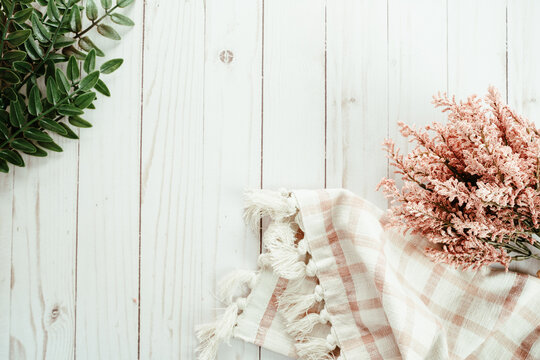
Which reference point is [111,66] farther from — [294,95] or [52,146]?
[294,95]

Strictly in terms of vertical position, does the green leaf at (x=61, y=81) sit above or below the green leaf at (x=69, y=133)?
above

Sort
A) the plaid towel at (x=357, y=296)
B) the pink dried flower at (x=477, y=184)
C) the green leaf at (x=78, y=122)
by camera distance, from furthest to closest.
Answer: the green leaf at (x=78, y=122) < the plaid towel at (x=357, y=296) < the pink dried flower at (x=477, y=184)

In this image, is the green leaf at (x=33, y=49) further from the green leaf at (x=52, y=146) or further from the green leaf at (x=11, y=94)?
the green leaf at (x=52, y=146)

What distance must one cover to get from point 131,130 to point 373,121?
57 cm

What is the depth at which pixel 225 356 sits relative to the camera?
0.93 m

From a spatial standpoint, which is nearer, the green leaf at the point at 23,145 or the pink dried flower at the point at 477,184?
the pink dried flower at the point at 477,184

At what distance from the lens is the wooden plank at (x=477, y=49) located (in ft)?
3.12

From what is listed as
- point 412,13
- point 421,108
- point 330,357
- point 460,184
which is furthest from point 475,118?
point 330,357

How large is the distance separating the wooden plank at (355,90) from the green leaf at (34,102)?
646mm

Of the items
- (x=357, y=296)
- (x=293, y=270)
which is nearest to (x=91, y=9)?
(x=293, y=270)

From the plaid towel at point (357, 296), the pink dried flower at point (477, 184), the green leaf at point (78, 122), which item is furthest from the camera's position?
the green leaf at point (78, 122)

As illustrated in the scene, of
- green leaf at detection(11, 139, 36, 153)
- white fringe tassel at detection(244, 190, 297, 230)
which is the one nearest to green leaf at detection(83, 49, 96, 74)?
green leaf at detection(11, 139, 36, 153)

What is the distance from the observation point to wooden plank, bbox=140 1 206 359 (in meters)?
0.95

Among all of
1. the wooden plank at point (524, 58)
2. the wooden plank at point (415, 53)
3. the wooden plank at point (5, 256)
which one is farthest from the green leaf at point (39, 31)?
the wooden plank at point (524, 58)
